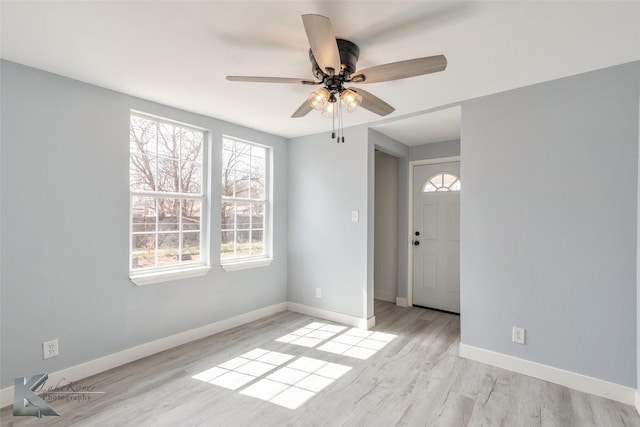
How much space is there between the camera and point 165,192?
10.4 ft

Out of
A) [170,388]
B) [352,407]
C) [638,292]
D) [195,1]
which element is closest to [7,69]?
[195,1]

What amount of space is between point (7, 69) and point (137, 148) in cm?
99

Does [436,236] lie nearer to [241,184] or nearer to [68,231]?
[241,184]

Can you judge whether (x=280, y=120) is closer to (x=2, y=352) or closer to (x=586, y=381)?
(x=2, y=352)

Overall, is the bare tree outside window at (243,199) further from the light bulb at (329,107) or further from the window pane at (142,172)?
the light bulb at (329,107)

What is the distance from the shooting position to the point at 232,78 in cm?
190

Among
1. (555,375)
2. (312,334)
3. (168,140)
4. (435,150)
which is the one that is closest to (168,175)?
(168,140)

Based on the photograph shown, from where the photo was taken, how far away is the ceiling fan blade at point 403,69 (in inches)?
65.2

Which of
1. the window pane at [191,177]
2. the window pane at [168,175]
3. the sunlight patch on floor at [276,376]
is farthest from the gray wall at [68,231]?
the sunlight patch on floor at [276,376]

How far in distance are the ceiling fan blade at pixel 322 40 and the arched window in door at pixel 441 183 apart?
9.77 feet

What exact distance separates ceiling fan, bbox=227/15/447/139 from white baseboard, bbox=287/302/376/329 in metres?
2.49

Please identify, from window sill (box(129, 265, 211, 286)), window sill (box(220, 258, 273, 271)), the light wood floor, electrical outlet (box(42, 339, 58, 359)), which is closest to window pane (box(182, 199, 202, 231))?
window sill (box(129, 265, 211, 286))

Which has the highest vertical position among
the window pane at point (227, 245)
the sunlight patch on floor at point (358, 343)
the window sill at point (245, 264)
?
the window pane at point (227, 245)

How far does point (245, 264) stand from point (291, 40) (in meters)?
2.64
